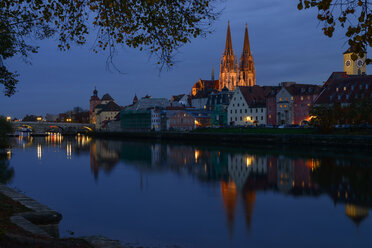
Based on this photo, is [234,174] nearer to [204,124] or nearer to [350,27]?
[350,27]

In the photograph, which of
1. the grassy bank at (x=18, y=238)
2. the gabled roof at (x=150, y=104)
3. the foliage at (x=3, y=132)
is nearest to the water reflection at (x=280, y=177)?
the grassy bank at (x=18, y=238)

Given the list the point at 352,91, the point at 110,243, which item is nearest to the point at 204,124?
the point at 352,91

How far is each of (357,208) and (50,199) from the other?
15.5 metres

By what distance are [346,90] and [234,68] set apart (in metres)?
88.5

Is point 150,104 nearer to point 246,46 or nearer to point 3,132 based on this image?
point 246,46

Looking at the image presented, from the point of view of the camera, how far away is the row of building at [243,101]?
7144 cm

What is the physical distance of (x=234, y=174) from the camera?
105 feet

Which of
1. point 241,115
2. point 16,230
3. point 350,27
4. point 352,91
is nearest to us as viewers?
point 350,27

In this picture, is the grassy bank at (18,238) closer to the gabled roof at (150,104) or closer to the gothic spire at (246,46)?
the gabled roof at (150,104)

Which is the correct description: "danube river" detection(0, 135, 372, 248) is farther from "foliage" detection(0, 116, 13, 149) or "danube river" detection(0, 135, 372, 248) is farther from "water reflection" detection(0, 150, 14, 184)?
"foliage" detection(0, 116, 13, 149)

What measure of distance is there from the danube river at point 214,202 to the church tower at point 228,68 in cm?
11761

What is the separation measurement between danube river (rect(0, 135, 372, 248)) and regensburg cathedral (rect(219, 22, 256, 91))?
387ft

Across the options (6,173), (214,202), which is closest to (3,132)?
(6,173)

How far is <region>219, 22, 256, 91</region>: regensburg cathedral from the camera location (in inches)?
6063
